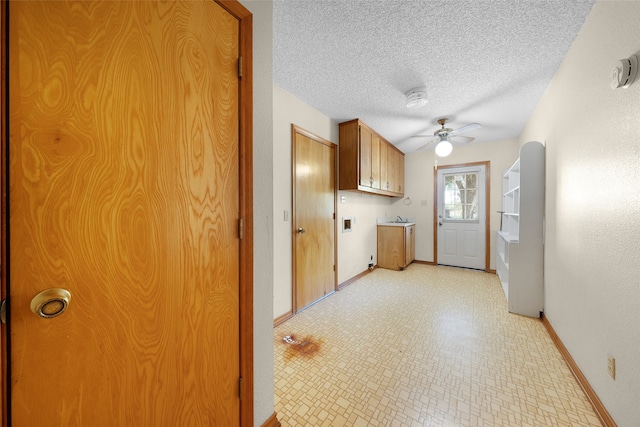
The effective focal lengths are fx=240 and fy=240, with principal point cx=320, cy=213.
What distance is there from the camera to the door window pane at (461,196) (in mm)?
4434

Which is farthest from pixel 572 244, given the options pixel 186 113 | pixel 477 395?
pixel 186 113

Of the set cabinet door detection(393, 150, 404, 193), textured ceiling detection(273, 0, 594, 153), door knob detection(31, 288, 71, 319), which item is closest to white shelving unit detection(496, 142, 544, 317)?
textured ceiling detection(273, 0, 594, 153)

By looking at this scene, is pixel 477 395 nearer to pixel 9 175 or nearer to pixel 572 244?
pixel 572 244

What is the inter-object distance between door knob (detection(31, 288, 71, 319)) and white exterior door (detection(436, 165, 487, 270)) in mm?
5061

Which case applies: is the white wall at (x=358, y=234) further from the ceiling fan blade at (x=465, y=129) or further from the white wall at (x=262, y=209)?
the white wall at (x=262, y=209)

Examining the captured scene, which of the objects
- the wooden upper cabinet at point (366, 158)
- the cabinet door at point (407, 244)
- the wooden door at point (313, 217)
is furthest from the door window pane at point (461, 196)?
the wooden door at point (313, 217)

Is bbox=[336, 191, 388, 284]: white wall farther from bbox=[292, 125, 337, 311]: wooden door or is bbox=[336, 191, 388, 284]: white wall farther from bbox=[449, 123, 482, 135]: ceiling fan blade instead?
bbox=[449, 123, 482, 135]: ceiling fan blade

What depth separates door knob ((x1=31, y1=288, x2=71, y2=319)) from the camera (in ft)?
2.02

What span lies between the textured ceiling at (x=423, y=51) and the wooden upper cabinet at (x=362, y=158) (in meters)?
0.43

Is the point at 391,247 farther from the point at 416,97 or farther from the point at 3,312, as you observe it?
the point at 3,312

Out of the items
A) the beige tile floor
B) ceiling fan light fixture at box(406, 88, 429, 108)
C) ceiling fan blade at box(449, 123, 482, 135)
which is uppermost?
ceiling fan light fixture at box(406, 88, 429, 108)

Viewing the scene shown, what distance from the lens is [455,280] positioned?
3.79 meters

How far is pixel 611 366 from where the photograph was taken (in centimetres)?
124

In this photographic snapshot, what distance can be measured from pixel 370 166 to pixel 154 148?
3035 millimetres
